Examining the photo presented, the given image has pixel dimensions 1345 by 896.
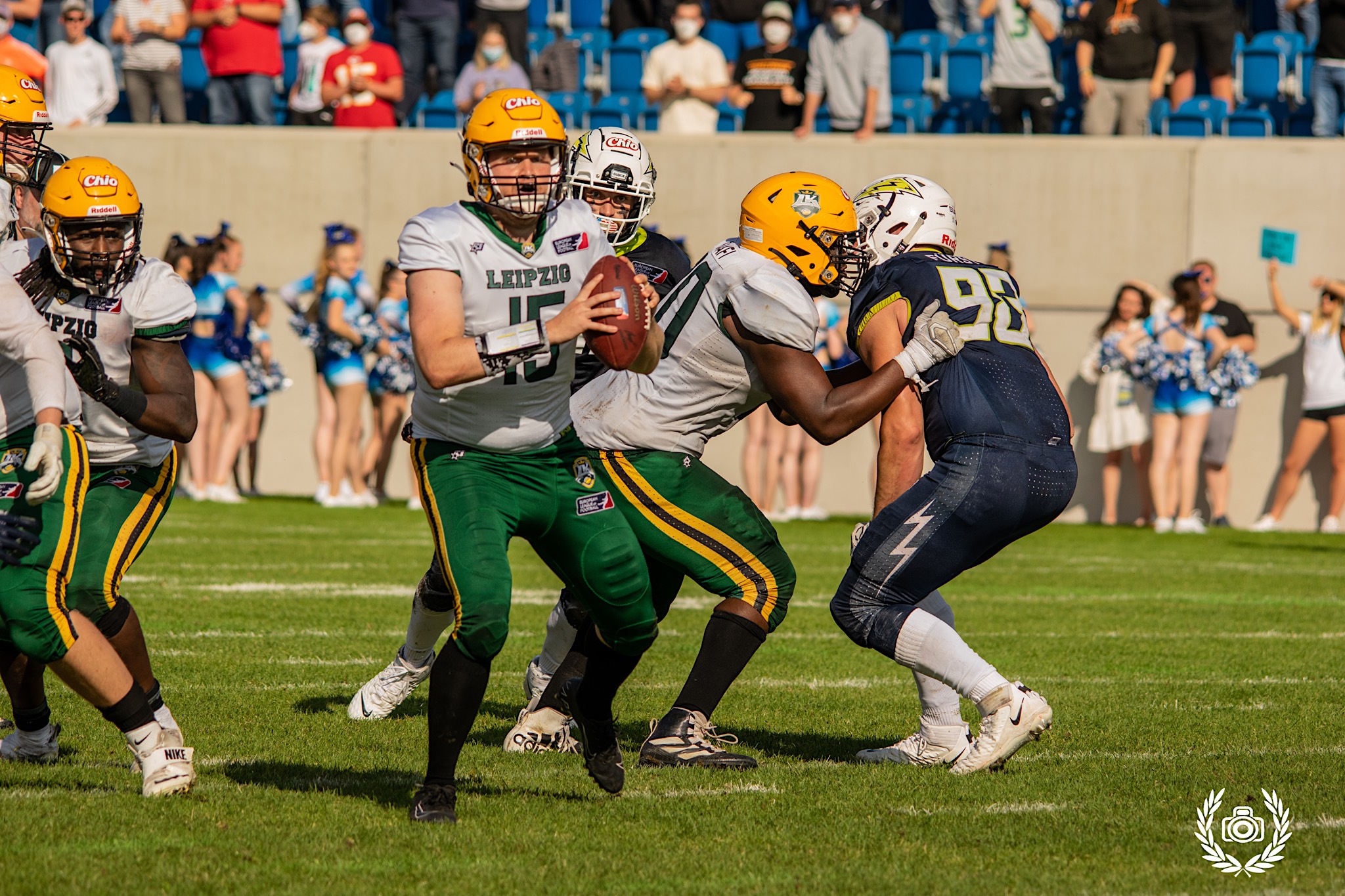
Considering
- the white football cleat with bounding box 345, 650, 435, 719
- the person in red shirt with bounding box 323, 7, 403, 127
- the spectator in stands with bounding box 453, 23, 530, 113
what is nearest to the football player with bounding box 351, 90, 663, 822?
the white football cleat with bounding box 345, 650, 435, 719

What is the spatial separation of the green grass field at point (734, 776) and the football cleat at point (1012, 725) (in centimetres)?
8

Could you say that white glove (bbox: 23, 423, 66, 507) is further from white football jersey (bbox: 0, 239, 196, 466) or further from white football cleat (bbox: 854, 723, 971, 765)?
white football cleat (bbox: 854, 723, 971, 765)

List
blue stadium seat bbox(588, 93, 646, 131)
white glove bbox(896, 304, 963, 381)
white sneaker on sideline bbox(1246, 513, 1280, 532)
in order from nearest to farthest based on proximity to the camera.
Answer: white glove bbox(896, 304, 963, 381) < white sneaker on sideline bbox(1246, 513, 1280, 532) < blue stadium seat bbox(588, 93, 646, 131)

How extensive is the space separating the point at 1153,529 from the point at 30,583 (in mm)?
10988

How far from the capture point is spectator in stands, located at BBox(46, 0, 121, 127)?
Answer: 51.0 ft

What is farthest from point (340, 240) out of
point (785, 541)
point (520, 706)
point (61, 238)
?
point (61, 238)

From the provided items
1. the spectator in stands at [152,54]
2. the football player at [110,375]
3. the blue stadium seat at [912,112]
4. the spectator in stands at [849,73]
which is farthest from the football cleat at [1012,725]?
the spectator in stands at [152,54]

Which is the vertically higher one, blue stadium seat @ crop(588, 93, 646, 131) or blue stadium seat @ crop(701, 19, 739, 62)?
blue stadium seat @ crop(701, 19, 739, 62)

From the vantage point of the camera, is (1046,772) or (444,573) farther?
(1046,772)

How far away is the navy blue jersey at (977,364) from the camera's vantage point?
462 cm

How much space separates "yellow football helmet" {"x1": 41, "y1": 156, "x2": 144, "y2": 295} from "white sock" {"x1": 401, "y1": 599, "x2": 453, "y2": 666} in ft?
4.99

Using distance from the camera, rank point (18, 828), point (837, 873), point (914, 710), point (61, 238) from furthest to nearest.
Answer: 1. point (914, 710)
2. point (61, 238)
3. point (18, 828)
4. point (837, 873)

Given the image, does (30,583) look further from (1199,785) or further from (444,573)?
(1199,785)

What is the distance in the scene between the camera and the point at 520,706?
5.82 metres
